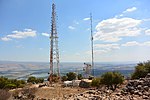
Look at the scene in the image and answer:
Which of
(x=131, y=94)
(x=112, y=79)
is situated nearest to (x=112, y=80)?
(x=112, y=79)

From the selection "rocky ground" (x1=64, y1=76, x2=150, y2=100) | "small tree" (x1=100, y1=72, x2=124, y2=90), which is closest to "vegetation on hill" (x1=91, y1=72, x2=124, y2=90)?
"small tree" (x1=100, y1=72, x2=124, y2=90)

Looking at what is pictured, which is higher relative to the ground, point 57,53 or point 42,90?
point 57,53

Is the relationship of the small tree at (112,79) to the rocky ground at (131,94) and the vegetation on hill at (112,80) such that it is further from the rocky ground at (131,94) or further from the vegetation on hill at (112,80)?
the rocky ground at (131,94)

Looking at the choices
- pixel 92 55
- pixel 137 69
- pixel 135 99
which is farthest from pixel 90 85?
pixel 135 99

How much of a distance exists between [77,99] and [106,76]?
19639mm

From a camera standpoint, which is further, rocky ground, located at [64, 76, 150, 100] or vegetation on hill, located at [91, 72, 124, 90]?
vegetation on hill, located at [91, 72, 124, 90]

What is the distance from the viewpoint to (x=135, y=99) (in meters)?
32.8

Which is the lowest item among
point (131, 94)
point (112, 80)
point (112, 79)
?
point (131, 94)

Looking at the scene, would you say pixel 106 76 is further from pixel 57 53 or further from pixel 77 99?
pixel 77 99

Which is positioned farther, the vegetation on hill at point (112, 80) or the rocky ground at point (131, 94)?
the vegetation on hill at point (112, 80)

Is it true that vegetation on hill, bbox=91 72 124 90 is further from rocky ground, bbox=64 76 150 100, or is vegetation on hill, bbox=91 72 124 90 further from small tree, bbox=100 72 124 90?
rocky ground, bbox=64 76 150 100

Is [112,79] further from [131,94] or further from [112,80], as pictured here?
[131,94]

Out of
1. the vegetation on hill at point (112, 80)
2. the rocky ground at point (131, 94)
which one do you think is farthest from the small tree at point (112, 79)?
the rocky ground at point (131, 94)

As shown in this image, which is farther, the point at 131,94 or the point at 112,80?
the point at 112,80
